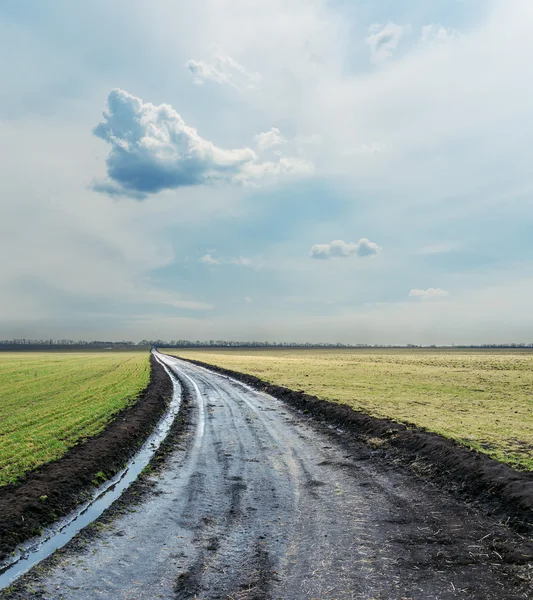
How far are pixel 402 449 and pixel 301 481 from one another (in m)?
4.93

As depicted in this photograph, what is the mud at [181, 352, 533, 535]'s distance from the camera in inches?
344

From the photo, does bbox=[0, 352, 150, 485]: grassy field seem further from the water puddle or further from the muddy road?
the muddy road

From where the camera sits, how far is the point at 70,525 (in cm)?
826

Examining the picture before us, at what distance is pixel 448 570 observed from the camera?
6.29 meters

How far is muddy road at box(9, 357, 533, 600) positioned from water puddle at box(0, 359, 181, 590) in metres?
0.52

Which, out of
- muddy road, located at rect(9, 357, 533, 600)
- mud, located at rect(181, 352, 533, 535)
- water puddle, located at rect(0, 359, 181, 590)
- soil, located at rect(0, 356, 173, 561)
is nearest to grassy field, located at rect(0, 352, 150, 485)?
soil, located at rect(0, 356, 173, 561)

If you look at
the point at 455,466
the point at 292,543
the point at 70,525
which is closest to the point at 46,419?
the point at 70,525

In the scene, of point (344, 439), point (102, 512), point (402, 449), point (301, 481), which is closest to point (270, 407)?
point (344, 439)

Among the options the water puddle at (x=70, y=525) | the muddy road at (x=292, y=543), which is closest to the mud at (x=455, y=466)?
the muddy road at (x=292, y=543)

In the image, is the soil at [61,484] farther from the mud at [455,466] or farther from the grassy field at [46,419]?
the mud at [455,466]

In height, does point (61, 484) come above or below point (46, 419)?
above

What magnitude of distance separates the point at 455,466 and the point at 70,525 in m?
9.52

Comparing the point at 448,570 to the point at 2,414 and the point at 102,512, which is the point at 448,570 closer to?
the point at 102,512

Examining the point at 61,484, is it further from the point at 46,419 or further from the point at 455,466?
the point at 46,419
